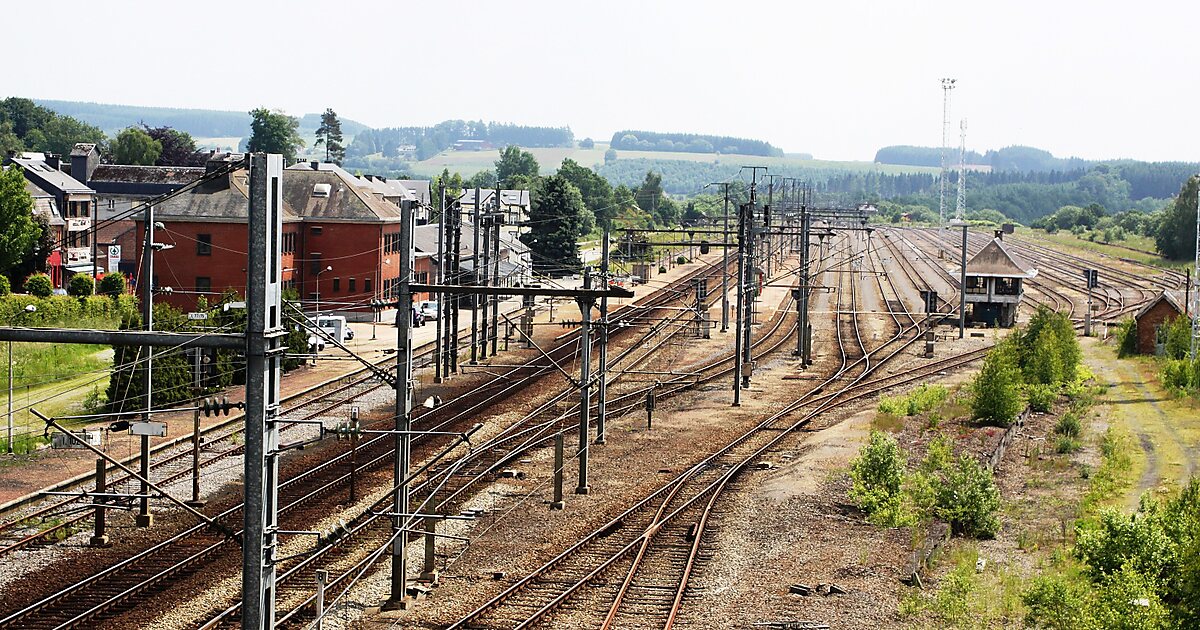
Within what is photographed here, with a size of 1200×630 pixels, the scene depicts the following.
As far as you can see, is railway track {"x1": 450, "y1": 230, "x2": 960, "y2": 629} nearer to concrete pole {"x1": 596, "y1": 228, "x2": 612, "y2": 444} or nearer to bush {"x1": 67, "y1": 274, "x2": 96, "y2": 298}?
concrete pole {"x1": 596, "y1": 228, "x2": 612, "y2": 444}

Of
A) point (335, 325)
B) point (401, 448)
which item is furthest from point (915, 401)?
point (401, 448)

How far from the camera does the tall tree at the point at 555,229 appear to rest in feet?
238

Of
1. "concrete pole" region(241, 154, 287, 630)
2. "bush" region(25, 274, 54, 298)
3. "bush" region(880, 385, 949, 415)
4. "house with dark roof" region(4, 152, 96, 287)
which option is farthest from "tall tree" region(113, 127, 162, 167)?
"concrete pole" region(241, 154, 287, 630)

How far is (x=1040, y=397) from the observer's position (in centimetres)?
3722

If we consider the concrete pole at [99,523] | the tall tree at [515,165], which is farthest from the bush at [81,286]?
the tall tree at [515,165]

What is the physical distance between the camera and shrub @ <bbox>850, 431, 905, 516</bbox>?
24.2 metres

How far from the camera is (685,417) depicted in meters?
35.4

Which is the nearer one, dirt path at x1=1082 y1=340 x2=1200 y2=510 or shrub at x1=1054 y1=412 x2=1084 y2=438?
dirt path at x1=1082 y1=340 x2=1200 y2=510

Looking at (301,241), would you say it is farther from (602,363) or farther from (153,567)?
(153,567)

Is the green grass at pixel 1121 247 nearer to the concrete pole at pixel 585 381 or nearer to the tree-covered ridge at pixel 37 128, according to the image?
the concrete pole at pixel 585 381

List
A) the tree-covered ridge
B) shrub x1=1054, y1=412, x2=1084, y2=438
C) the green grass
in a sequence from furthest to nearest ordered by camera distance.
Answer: the tree-covered ridge → the green grass → shrub x1=1054, y1=412, x2=1084, y2=438

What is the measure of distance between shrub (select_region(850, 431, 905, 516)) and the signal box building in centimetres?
3587

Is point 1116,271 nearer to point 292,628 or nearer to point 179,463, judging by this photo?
point 179,463

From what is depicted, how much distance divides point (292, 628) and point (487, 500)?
783 centimetres
